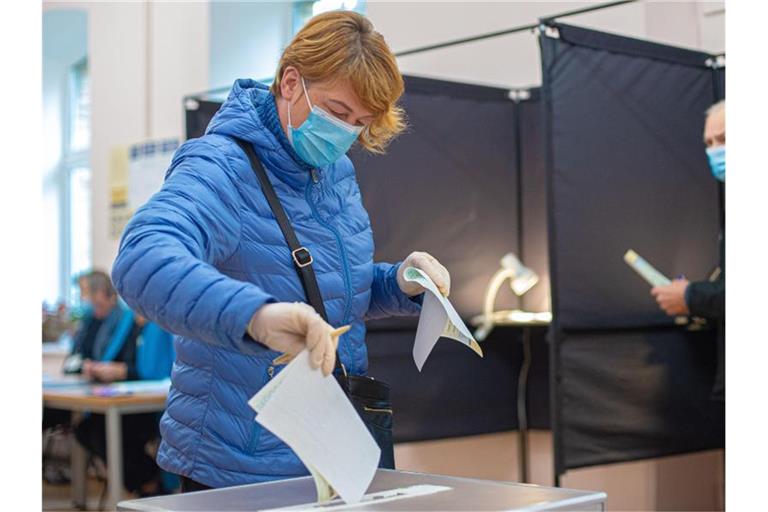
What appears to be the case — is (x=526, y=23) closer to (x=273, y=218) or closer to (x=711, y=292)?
(x=711, y=292)

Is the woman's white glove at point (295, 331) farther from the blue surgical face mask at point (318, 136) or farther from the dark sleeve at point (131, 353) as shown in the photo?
the dark sleeve at point (131, 353)

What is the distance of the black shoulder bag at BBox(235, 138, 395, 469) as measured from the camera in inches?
63.7

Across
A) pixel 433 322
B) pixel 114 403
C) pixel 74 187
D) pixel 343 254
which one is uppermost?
pixel 74 187

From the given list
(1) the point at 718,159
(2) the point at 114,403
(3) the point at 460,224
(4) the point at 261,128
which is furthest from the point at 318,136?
(2) the point at 114,403

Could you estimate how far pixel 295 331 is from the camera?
128 cm

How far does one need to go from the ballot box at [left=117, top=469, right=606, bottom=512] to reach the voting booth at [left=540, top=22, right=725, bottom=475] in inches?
76.2

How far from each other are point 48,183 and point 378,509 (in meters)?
7.98

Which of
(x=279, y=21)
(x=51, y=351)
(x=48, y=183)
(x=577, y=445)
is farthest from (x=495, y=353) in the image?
(x=48, y=183)

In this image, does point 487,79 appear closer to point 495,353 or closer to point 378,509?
point 495,353

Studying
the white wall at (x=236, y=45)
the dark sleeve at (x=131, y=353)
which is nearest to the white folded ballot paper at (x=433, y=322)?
the dark sleeve at (x=131, y=353)

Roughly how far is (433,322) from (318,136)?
320 mm

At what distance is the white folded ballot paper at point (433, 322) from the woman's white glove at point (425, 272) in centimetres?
1

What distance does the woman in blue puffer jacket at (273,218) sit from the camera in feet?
5.17
